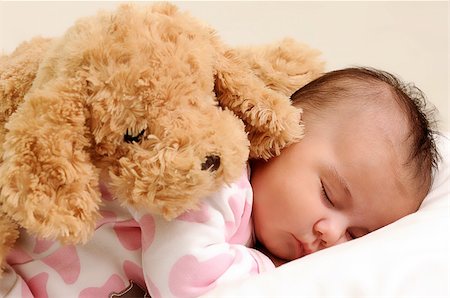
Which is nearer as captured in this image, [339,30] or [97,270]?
[97,270]

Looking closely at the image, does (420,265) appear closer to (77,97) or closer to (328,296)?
(328,296)

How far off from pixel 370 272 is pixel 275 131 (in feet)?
0.74

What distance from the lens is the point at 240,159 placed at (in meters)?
0.78

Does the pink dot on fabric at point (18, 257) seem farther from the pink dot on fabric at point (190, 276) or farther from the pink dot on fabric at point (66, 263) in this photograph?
the pink dot on fabric at point (190, 276)

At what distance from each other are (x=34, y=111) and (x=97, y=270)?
0.89 feet

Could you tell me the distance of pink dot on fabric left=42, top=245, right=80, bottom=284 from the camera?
0.91 meters

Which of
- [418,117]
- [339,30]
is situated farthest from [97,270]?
[339,30]

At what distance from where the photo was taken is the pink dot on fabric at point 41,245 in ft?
2.99

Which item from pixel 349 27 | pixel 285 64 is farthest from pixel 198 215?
pixel 349 27

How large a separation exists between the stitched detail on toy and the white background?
39.1 inches

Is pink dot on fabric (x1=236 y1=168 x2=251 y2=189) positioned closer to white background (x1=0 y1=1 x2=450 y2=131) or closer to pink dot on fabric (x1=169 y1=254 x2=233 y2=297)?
pink dot on fabric (x1=169 y1=254 x2=233 y2=297)

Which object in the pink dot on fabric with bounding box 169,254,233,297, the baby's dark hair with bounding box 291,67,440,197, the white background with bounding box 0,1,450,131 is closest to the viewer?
the pink dot on fabric with bounding box 169,254,233,297

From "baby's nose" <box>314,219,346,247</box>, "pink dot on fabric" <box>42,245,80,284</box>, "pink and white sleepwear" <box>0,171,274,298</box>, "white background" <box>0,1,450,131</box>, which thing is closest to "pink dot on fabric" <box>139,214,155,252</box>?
"pink and white sleepwear" <box>0,171,274,298</box>

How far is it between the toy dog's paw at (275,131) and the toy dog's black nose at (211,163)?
0.50ft
